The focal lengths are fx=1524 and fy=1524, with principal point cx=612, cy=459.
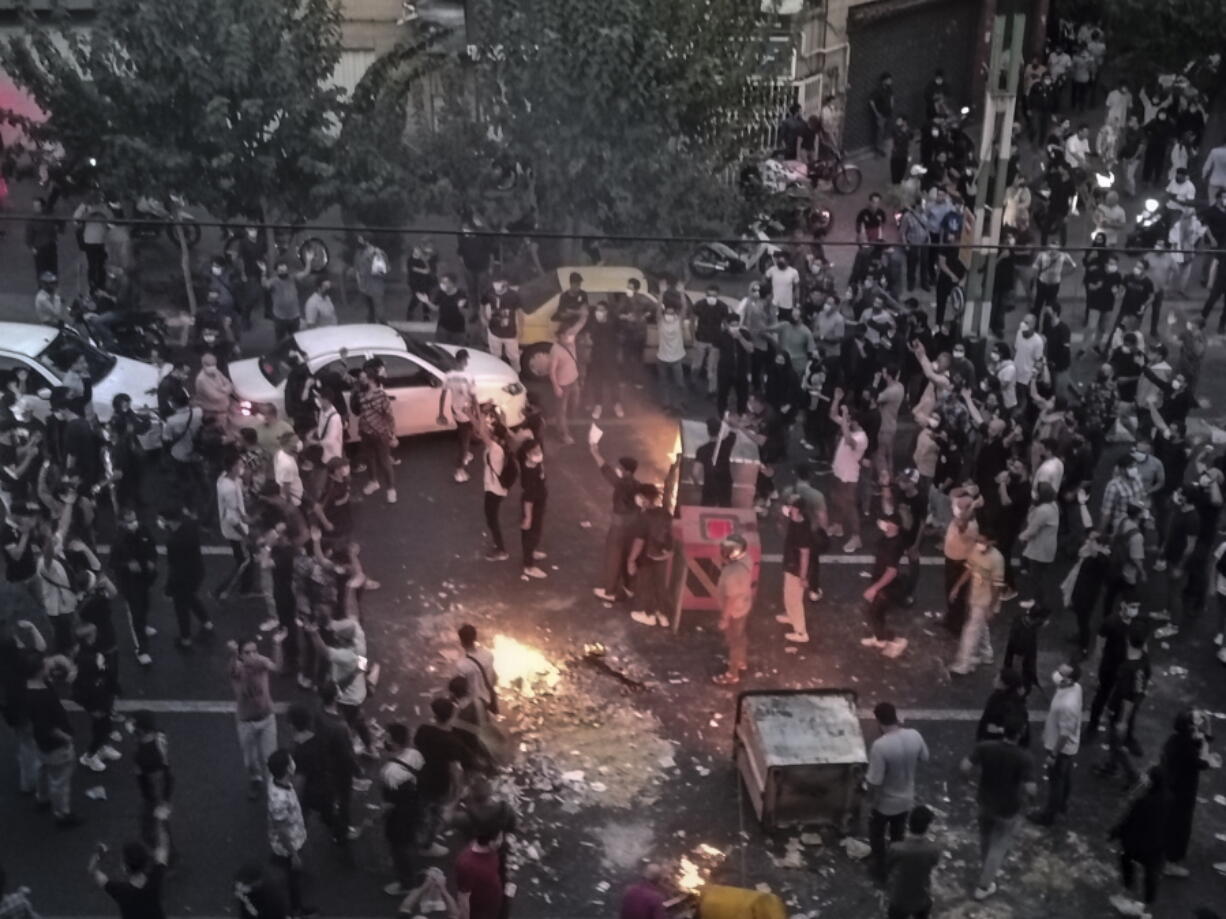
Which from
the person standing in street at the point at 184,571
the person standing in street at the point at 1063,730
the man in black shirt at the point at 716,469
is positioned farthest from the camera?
the man in black shirt at the point at 716,469

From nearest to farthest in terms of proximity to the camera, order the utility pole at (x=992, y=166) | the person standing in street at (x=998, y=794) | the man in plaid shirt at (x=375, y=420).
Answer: the person standing in street at (x=998, y=794) < the man in plaid shirt at (x=375, y=420) < the utility pole at (x=992, y=166)

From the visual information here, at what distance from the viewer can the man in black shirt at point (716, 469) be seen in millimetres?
13906

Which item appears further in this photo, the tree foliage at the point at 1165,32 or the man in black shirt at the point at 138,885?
the tree foliage at the point at 1165,32

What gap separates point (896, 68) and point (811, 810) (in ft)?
66.2

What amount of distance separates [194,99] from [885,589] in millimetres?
10712

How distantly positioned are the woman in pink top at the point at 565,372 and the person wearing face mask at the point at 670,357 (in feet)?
2.98

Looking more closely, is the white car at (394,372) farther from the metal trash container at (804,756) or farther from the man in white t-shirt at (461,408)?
the metal trash container at (804,756)

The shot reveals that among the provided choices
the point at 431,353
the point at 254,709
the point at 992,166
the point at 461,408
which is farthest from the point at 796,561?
the point at 992,166

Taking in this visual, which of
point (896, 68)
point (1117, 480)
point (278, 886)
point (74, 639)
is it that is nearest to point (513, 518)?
point (74, 639)

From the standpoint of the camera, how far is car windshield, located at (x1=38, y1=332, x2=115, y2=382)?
51.3 feet

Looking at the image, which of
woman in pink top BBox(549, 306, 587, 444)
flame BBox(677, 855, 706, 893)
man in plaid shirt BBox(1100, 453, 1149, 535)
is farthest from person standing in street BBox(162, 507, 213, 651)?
man in plaid shirt BBox(1100, 453, 1149, 535)

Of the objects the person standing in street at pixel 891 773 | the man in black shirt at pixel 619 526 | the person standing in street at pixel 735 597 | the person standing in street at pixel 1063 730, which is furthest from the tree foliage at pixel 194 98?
the person standing in street at pixel 1063 730

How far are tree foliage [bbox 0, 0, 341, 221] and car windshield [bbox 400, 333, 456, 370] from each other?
10.2 ft

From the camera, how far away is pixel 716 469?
14.0 meters
